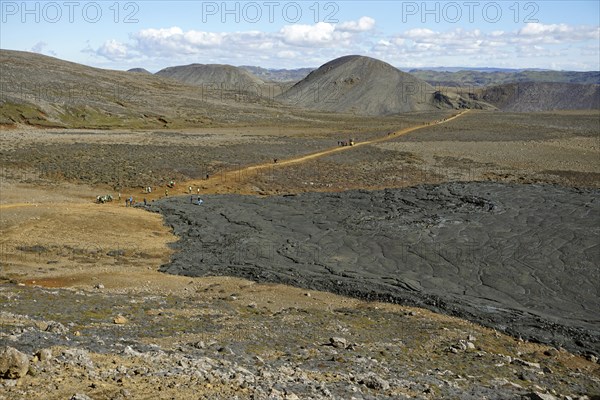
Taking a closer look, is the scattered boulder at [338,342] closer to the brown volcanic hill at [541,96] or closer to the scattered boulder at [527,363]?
the scattered boulder at [527,363]

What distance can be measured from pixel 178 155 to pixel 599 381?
37679 mm

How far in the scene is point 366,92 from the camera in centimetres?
14050

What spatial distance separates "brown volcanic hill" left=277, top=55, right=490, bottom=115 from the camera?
440ft

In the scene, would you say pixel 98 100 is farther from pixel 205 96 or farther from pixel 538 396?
pixel 538 396

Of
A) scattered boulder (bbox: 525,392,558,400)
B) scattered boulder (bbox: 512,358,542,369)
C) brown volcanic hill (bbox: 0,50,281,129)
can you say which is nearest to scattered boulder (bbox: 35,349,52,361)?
scattered boulder (bbox: 525,392,558,400)

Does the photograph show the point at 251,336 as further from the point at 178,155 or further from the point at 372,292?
the point at 178,155

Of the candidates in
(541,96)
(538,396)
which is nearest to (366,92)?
(541,96)

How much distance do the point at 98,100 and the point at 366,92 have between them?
7893 cm

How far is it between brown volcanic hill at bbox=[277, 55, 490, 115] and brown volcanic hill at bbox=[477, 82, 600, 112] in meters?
22.1

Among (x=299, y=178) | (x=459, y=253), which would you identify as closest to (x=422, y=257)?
(x=459, y=253)

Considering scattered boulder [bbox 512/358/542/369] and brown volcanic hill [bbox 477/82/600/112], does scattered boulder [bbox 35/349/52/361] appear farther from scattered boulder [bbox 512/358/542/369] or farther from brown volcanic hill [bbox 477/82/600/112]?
brown volcanic hill [bbox 477/82/600/112]

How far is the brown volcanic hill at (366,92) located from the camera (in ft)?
440

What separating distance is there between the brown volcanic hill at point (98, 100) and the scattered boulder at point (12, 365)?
2145 inches

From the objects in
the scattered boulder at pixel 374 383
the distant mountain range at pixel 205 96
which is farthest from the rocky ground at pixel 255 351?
the distant mountain range at pixel 205 96
